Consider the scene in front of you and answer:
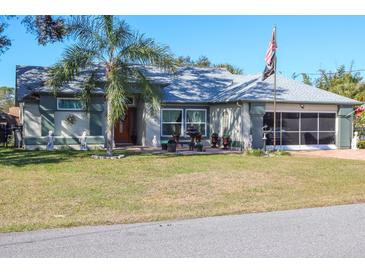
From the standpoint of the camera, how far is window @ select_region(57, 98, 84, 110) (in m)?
22.0

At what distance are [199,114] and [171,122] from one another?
1734 millimetres

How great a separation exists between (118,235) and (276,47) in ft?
51.9

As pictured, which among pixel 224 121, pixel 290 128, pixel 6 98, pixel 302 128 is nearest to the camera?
pixel 290 128

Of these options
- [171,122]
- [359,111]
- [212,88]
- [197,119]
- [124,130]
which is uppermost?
[212,88]

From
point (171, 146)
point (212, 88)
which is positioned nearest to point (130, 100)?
point (171, 146)

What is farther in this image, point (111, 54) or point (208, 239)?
point (111, 54)

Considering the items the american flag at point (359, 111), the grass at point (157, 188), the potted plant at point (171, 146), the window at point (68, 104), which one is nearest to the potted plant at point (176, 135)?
the potted plant at point (171, 146)

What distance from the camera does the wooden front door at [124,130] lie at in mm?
24995

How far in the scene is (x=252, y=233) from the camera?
255 inches

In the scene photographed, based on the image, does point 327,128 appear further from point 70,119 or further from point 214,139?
point 70,119

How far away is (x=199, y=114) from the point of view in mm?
25234

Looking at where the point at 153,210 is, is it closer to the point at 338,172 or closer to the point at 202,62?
the point at 338,172

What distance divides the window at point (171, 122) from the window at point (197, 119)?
1.48ft
